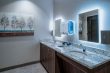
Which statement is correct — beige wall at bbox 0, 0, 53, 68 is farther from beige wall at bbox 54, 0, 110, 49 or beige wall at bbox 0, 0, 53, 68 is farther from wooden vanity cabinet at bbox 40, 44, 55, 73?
wooden vanity cabinet at bbox 40, 44, 55, 73

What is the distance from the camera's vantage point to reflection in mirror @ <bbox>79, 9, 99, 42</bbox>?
213 cm

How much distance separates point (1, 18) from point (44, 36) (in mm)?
1737

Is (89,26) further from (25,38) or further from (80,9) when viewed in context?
(25,38)

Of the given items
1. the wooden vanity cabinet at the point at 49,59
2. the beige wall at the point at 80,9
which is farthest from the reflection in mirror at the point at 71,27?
the wooden vanity cabinet at the point at 49,59

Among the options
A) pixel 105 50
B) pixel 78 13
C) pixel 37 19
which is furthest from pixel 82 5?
pixel 37 19

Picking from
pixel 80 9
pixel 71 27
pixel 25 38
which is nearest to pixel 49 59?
pixel 71 27

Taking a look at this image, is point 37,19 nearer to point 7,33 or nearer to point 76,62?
point 7,33

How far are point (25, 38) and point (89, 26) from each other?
245 cm

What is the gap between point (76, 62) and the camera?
1678 mm

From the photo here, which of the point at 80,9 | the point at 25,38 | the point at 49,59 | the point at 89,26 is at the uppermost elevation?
the point at 80,9

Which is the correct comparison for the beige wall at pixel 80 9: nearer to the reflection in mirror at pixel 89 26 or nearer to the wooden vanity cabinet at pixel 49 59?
the reflection in mirror at pixel 89 26

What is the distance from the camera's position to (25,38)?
373cm

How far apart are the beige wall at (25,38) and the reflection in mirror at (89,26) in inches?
76.1

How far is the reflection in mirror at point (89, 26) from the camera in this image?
2.13m
